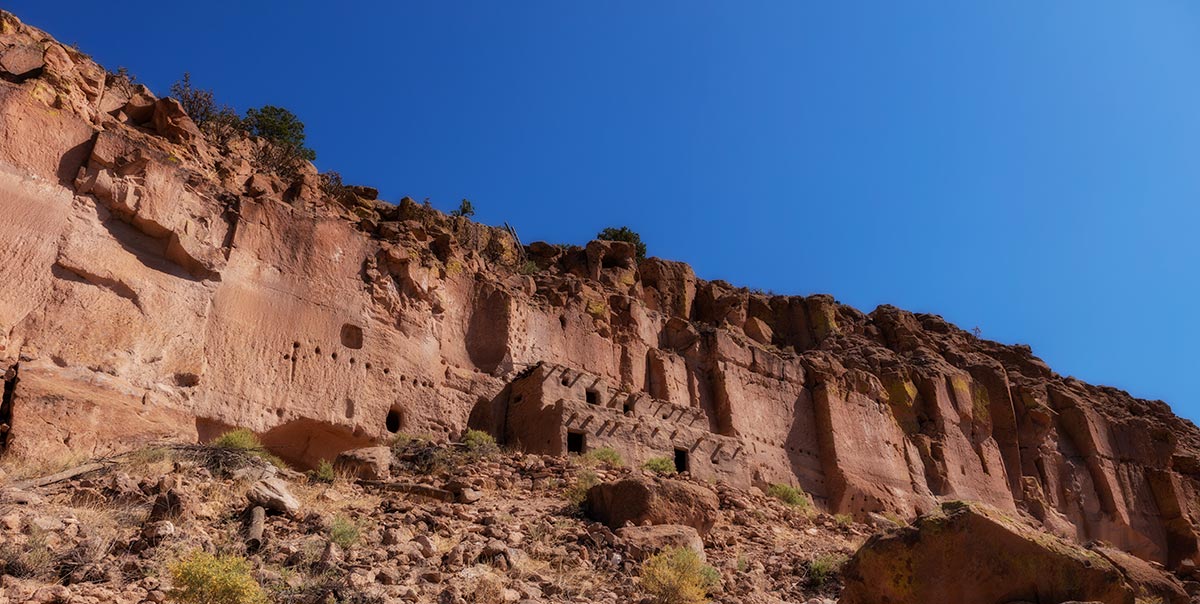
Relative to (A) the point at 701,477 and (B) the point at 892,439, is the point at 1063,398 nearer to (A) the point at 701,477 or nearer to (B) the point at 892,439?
(B) the point at 892,439

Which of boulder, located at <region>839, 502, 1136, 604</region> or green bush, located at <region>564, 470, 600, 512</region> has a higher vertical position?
green bush, located at <region>564, 470, 600, 512</region>

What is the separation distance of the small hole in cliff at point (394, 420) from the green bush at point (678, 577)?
30.4 ft

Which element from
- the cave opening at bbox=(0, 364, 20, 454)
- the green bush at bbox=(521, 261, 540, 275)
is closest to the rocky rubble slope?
the cave opening at bbox=(0, 364, 20, 454)

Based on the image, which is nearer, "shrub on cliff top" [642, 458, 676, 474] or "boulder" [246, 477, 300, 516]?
"boulder" [246, 477, 300, 516]

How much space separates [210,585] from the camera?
760 cm

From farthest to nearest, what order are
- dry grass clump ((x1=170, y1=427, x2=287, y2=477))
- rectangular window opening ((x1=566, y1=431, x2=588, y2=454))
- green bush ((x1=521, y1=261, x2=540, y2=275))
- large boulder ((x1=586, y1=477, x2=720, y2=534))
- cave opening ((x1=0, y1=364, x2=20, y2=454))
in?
green bush ((x1=521, y1=261, x2=540, y2=275)) → rectangular window opening ((x1=566, y1=431, x2=588, y2=454)) → cave opening ((x1=0, y1=364, x2=20, y2=454)) → large boulder ((x1=586, y1=477, x2=720, y2=534)) → dry grass clump ((x1=170, y1=427, x2=287, y2=477))

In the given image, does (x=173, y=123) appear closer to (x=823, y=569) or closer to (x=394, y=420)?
(x=394, y=420)

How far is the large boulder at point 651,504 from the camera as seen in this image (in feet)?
40.8

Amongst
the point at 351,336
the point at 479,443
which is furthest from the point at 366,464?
the point at 351,336

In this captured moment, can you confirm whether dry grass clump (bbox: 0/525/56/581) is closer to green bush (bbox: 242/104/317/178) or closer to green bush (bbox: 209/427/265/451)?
green bush (bbox: 209/427/265/451)

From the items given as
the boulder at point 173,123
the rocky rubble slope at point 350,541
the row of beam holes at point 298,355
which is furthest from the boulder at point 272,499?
the boulder at point 173,123

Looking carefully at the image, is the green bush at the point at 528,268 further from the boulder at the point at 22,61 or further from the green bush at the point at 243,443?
the boulder at the point at 22,61

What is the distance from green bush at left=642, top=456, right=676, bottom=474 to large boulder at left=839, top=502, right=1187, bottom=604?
34.4ft

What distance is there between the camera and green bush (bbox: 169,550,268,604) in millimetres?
7578
